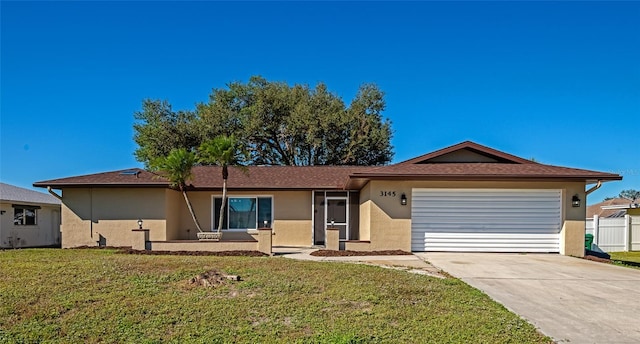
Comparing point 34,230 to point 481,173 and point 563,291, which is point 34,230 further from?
point 563,291

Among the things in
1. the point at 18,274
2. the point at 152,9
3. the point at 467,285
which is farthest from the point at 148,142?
the point at 467,285

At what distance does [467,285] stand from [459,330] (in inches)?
105

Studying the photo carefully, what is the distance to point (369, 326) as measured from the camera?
5207 millimetres

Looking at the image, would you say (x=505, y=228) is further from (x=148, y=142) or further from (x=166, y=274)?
(x=148, y=142)

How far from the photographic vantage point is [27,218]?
1802 cm

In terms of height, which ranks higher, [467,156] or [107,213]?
[467,156]

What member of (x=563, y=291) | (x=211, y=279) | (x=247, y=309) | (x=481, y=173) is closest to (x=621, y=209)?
(x=481, y=173)

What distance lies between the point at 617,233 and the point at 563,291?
16.4 m

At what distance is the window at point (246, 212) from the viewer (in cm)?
1603

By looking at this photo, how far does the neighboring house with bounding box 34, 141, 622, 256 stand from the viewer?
→ 12906 millimetres

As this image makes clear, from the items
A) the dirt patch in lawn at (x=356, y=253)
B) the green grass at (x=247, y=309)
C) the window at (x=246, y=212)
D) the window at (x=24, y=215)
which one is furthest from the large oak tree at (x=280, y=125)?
the green grass at (x=247, y=309)

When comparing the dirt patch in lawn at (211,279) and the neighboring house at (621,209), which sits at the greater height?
the neighboring house at (621,209)

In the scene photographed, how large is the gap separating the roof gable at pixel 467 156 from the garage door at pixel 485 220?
167cm

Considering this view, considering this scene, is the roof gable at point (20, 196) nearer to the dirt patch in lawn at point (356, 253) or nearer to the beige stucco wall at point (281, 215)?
the beige stucco wall at point (281, 215)
